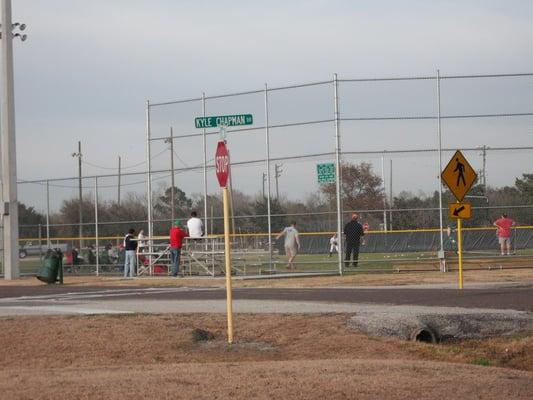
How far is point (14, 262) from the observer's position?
107 ft

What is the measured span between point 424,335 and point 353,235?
641 inches

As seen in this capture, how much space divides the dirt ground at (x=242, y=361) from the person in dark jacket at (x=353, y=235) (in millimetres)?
14244

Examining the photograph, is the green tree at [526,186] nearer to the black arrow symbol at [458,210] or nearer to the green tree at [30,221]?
the black arrow symbol at [458,210]

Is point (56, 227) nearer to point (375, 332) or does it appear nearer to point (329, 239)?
point (329, 239)

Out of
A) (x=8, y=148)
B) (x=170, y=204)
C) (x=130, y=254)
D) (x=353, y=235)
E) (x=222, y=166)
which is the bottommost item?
(x=130, y=254)

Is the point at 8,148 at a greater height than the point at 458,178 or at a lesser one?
greater

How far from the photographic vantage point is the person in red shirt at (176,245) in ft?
94.1

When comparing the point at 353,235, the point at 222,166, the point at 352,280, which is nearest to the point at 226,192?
the point at 222,166

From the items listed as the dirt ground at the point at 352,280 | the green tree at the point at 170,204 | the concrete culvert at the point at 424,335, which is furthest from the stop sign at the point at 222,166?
the green tree at the point at 170,204

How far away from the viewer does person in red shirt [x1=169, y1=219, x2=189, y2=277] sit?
2869 cm

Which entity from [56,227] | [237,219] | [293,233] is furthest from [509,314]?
[56,227]

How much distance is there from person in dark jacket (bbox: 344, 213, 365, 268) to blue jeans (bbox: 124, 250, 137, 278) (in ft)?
22.7

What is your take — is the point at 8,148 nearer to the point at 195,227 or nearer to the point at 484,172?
the point at 195,227

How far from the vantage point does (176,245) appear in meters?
29.0
